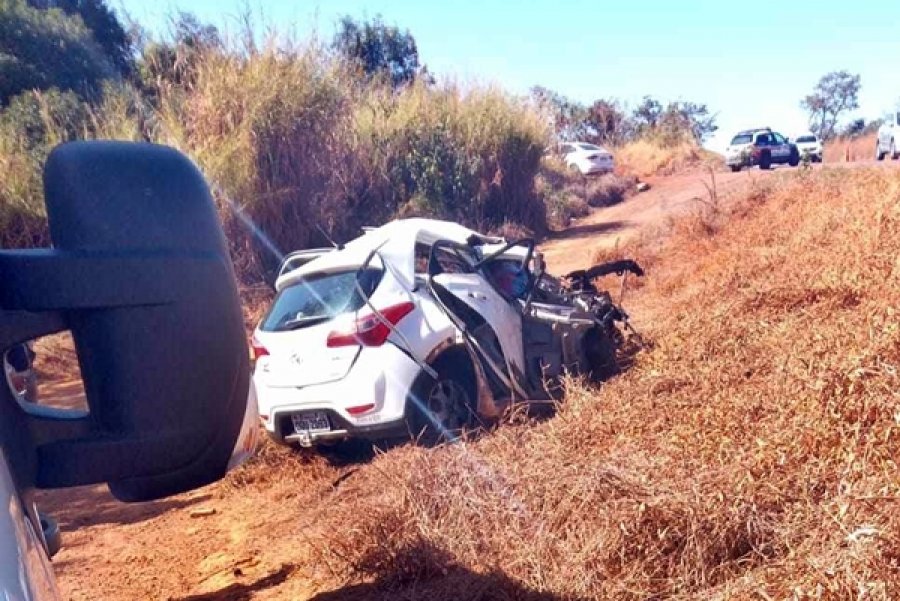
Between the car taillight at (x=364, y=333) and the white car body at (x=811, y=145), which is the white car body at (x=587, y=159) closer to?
the white car body at (x=811, y=145)

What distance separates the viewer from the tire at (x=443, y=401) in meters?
6.13

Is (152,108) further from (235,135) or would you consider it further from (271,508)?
(271,508)

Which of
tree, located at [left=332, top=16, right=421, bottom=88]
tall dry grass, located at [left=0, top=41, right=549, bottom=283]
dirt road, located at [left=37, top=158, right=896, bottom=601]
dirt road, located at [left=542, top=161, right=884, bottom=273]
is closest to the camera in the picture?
dirt road, located at [left=37, top=158, right=896, bottom=601]

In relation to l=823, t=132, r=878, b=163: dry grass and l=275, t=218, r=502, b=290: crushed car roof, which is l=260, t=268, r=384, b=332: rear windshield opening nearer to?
l=275, t=218, r=502, b=290: crushed car roof

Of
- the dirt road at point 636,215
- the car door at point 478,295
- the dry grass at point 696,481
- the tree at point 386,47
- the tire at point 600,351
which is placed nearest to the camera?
the dry grass at point 696,481

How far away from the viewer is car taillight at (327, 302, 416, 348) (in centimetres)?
612

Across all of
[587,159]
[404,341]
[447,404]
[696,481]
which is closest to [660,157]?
[587,159]

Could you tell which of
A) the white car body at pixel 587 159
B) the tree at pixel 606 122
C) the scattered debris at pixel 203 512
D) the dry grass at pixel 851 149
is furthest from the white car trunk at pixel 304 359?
the tree at pixel 606 122

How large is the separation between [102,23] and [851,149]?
87.3 ft

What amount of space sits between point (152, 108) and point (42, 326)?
13.0m

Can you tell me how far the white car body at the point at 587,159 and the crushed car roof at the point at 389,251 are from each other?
73.4ft

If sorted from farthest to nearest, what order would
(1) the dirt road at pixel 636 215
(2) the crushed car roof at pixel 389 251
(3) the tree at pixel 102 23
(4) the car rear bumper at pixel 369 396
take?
1. (3) the tree at pixel 102 23
2. (1) the dirt road at pixel 636 215
3. (2) the crushed car roof at pixel 389 251
4. (4) the car rear bumper at pixel 369 396

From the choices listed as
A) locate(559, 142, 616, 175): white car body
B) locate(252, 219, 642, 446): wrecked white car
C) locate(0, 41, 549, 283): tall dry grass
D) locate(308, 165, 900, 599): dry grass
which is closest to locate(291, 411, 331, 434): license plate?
locate(252, 219, 642, 446): wrecked white car

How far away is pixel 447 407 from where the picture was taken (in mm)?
6398
